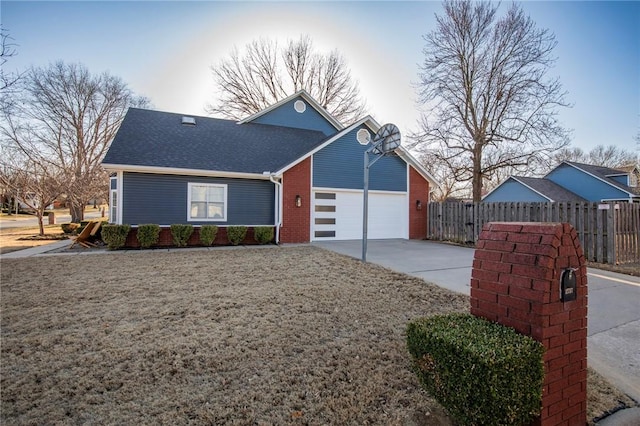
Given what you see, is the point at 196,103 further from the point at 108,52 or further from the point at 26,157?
the point at 108,52

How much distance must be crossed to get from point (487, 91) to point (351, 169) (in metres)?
9.20

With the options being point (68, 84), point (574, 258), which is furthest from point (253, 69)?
point (574, 258)

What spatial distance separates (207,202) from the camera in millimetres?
11406

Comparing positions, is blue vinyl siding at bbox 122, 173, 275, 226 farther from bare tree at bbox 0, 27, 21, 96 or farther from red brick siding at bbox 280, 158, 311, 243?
bare tree at bbox 0, 27, 21, 96

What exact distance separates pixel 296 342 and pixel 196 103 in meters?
24.3

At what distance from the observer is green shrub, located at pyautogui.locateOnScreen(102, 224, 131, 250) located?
9594mm

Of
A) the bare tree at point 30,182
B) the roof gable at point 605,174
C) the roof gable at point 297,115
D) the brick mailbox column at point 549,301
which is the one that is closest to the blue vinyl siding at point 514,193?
the roof gable at point 605,174

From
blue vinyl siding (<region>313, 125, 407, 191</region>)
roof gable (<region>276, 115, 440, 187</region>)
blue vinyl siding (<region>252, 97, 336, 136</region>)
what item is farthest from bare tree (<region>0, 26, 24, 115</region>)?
blue vinyl siding (<region>252, 97, 336, 136</region>)

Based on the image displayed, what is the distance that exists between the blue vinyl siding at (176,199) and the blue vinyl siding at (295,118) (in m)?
5.31

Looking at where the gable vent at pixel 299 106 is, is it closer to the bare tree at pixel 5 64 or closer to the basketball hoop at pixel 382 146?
the basketball hoop at pixel 382 146

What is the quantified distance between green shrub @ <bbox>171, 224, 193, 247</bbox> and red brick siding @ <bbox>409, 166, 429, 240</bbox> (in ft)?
30.2

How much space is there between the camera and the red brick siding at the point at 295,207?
1163cm

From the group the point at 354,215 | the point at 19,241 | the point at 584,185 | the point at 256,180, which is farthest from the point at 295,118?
the point at 584,185

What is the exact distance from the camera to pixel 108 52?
10125 millimetres
